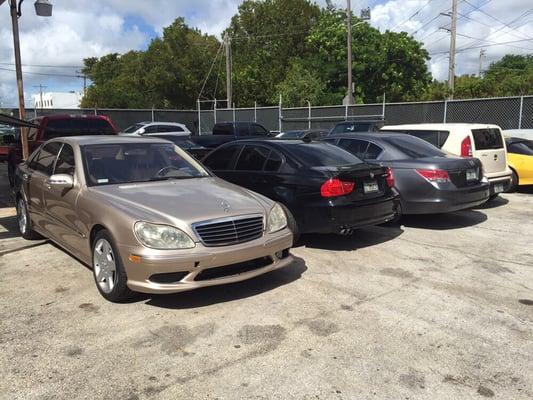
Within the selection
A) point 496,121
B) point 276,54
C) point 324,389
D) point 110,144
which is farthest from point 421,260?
point 276,54

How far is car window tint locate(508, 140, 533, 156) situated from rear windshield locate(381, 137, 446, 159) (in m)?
3.90

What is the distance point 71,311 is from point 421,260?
160 inches

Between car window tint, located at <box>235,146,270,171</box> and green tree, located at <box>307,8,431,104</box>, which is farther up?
green tree, located at <box>307,8,431,104</box>

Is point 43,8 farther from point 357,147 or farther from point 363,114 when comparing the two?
point 363,114

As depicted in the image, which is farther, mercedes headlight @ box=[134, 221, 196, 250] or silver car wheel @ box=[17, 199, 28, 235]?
silver car wheel @ box=[17, 199, 28, 235]

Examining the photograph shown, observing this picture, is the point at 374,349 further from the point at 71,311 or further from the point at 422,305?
the point at 71,311

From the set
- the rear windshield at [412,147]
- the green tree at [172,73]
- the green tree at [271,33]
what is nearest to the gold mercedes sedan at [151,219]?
the rear windshield at [412,147]

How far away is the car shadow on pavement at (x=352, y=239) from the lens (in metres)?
7.00

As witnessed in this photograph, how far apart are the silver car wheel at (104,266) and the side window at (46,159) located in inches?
70.9

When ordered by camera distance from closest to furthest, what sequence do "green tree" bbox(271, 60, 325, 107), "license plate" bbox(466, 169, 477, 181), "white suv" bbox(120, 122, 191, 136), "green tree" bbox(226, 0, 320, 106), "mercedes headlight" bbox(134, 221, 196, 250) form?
"mercedes headlight" bbox(134, 221, 196, 250) → "license plate" bbox(466, 169, 477, 181) → "white suv" bbox(120, 122, 191, 136) → "green tree" bbox(271, 60, 325, 107) → "green tree" bbox(226, 0, 320, 106)

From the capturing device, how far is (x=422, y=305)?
481cm

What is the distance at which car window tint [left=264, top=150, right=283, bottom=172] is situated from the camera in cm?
703

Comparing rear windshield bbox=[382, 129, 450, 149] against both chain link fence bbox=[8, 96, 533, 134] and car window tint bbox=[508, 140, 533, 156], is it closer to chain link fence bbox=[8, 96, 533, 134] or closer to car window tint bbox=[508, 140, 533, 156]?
car window tint bbox=[508, 140, 533, 156]

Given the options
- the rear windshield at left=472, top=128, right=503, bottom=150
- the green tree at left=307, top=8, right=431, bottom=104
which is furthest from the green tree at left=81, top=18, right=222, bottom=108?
the rear windshield at left=472, top=128, right=503, bottom=150
